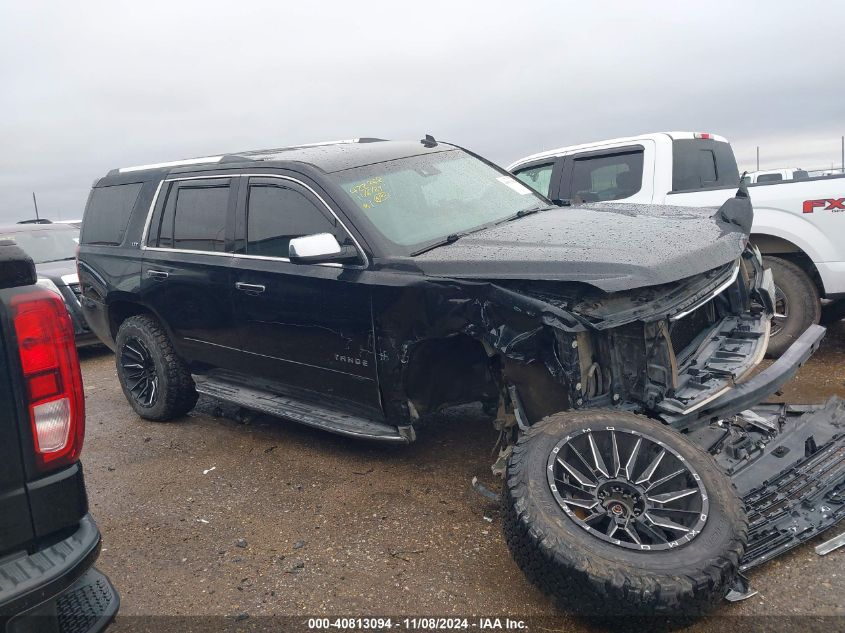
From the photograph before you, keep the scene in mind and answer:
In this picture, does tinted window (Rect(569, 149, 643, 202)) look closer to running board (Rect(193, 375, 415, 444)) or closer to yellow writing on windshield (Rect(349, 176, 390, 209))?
yellow writing on windshield (Rect(349, 176, 390, 209))

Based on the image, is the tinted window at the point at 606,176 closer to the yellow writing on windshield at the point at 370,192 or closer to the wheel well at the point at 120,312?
the yellow writing on windshield at the point at 370,192

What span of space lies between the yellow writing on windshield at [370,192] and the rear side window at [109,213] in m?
2.21

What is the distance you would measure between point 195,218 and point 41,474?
2978 millimetres

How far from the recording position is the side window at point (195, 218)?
4.28 m

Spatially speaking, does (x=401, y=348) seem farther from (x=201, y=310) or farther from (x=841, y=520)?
(x=841, y=520)

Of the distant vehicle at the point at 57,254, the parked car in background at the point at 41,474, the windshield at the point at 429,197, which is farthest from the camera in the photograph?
the distant vehicle at the point at 57,254

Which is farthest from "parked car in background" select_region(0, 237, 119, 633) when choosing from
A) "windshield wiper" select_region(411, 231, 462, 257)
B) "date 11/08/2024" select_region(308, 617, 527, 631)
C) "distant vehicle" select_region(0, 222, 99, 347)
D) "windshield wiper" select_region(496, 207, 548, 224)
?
"distant vehicle" select_region(0, 222, 99, 347)

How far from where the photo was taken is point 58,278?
748cm

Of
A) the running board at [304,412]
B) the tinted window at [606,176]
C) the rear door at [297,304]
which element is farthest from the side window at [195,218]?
the tinted window at [606,176]

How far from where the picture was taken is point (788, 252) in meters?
5.26

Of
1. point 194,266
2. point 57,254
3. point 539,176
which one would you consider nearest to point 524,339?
point 194,266

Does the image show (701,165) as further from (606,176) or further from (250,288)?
(250,288)

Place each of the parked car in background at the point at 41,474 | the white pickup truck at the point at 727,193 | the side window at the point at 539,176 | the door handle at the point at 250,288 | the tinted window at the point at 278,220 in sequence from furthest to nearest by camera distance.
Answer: the side window at the point at 539,176 < the white pickup truck at the point at 727,193 < the door handle at the point at 250,288 < the tinted window at the point at 278,220 < the parked car in background at the point at 41,474

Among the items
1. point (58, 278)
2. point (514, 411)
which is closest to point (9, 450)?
point (514, 411)
